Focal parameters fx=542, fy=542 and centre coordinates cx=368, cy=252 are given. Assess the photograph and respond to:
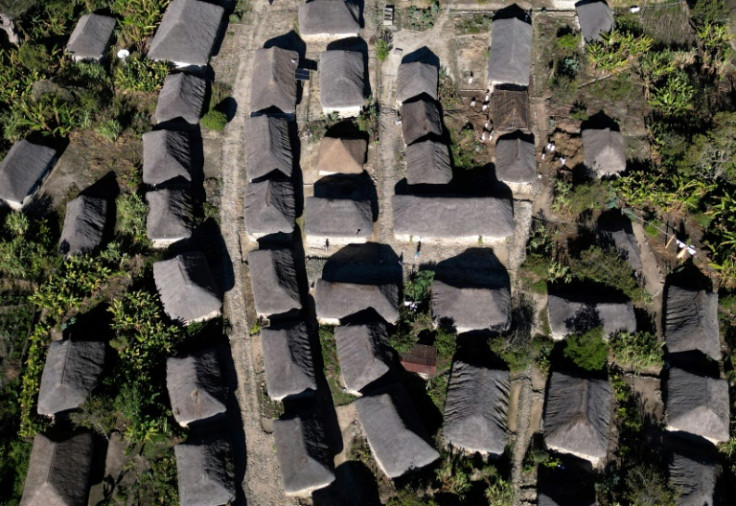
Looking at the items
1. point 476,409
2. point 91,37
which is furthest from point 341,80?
point 476,409

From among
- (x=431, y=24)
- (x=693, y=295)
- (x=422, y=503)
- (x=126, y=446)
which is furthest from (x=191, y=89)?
(x=693, y=295)

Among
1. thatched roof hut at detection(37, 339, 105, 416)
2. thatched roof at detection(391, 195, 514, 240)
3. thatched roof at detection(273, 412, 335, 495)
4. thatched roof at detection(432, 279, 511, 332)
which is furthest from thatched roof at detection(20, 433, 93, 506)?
thatched roof at detection(391, 195, 514, 240)

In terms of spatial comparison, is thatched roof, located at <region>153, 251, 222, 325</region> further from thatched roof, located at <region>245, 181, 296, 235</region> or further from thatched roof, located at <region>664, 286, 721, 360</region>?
thatched roof, located at <region>664, 286, 721, 360</region>

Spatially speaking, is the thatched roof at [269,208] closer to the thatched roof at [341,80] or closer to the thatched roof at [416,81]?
the thatched roof at [341,80]

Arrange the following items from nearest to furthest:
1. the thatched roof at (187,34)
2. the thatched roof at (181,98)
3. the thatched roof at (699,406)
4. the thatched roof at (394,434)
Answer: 1. the thatched roof at (394,434)
2. the thatched roof at (699,406)
3. the thatched roof at (181,98)
4. the thatched roof at (187,34)

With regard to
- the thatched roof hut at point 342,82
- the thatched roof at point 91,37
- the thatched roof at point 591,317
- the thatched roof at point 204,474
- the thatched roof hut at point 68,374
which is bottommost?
the thatched roof at point 204,474

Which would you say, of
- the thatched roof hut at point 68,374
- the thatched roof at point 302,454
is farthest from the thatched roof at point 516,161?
the thatched roof hut at point 68,374
